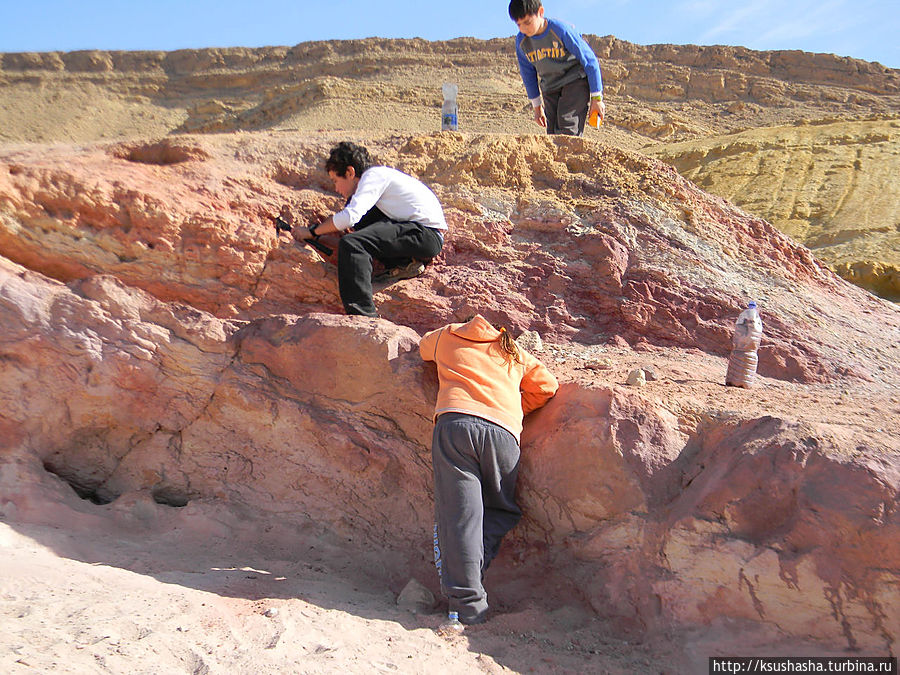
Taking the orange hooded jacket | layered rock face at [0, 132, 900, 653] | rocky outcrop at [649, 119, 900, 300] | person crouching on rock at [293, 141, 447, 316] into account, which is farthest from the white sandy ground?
rocky outcrop at [649, 119, 900, 300]

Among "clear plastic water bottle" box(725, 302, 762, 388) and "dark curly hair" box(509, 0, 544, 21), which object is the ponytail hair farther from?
"dark curly hair" box(509, 0, 544, 21)

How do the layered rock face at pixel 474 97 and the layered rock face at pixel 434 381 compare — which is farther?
the layered rock face at pixel 474 97

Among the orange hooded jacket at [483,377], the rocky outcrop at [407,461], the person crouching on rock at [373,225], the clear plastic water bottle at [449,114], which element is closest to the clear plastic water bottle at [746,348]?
the rocky outcrop at [407,461]

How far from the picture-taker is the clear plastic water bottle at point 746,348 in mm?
3531

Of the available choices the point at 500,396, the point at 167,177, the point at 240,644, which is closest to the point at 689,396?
the point at 500,396

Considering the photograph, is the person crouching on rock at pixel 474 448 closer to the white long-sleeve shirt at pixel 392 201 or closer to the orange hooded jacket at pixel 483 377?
the orange hooded jacket at pixel 483 377

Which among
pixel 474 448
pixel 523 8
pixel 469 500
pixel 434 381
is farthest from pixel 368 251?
pixel 523 8

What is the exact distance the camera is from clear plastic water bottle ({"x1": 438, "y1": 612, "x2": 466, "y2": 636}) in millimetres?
2738

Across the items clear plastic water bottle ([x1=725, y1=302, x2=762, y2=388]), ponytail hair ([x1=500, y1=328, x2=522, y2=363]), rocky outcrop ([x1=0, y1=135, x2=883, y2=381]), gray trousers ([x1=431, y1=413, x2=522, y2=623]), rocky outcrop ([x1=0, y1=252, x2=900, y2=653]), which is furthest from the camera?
rocky outcrop ([x1=0, y1=135, x2=883, y2=381])

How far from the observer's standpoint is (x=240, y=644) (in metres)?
2.42

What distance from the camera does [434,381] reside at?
3.44 metres

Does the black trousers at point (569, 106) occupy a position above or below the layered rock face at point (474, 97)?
below

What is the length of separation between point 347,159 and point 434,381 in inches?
53.9

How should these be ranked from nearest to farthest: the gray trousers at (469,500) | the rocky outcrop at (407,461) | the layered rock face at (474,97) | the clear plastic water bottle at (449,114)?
1. the rocky outcrop at (407,461)
2. the gray trousers at (469,500)
3. the clear plastic water bottle at (449,114)
4. the layered rock face at (474,97)
